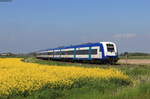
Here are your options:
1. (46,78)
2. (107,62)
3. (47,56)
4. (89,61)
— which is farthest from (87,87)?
(47,56)

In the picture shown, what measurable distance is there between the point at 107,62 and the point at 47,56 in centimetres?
3430

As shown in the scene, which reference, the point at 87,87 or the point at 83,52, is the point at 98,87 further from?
the point at 83,52

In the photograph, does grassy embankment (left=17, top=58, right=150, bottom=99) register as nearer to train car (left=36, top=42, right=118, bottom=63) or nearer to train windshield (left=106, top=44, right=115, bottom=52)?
train car (left=36, top=42, right=118, bottom=63)

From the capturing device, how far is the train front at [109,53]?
131 feet

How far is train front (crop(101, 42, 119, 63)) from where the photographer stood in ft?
131

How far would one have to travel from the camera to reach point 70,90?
14992 mm

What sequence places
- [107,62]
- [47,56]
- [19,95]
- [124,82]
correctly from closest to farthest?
[19,95] < [124,82] < [107,62] < [47,56]


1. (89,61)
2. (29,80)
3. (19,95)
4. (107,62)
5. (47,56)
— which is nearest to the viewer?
(19,95)

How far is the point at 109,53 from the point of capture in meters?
40.0

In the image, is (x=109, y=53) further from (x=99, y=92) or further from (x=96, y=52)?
(x=99, y=92)

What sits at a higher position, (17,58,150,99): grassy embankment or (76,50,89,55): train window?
(76,50,89,55): train window

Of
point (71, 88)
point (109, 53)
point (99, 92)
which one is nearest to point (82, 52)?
point (109, 53)

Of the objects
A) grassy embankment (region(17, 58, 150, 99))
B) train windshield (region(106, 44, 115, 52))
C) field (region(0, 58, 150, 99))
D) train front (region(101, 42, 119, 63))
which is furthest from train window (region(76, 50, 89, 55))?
grassy embankment (region(17, 58, 150, 99))

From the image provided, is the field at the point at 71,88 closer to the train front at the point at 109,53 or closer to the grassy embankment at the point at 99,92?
the grassy embankment at the point at 99,92
